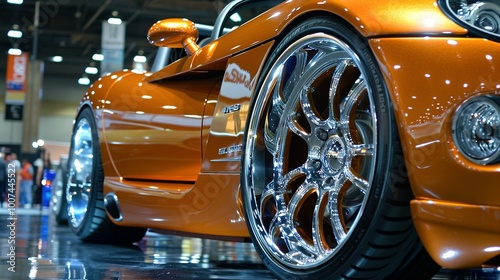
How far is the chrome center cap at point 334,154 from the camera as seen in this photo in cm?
284

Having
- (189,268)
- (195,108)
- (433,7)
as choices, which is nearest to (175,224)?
(189,268)

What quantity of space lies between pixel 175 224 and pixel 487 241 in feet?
6.99

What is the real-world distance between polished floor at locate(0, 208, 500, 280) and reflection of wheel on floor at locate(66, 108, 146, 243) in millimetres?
110

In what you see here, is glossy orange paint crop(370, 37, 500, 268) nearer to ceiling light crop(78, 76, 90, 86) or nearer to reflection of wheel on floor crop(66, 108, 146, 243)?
reflection of wheel on floor crop(66, 108, 146, 243)

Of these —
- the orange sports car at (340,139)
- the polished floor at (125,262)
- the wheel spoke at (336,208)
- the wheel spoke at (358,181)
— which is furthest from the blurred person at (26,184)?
the wheel spoke at (358,181)

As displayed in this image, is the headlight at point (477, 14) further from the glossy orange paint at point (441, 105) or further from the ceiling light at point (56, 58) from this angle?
the ceiling light at point (56, 58)

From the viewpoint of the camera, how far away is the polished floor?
11.7 ft

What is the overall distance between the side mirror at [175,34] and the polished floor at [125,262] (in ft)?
3.94

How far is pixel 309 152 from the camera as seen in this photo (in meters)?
3.02

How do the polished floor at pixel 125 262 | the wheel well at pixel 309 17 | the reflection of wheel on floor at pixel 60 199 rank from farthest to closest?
the reflection of wheel on floor at pixel 60 199
the polished floor at pixel 125 262
the wheel well at pixel 309 17

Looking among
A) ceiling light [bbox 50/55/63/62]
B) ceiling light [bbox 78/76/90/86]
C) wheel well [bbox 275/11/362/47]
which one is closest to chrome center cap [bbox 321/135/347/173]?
wheel well [bbox 275/11/362/47]

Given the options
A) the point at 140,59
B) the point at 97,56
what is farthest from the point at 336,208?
the point at 97,56

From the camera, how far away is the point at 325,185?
2.95 meters

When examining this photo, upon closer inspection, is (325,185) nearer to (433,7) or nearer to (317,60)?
(317,60)
